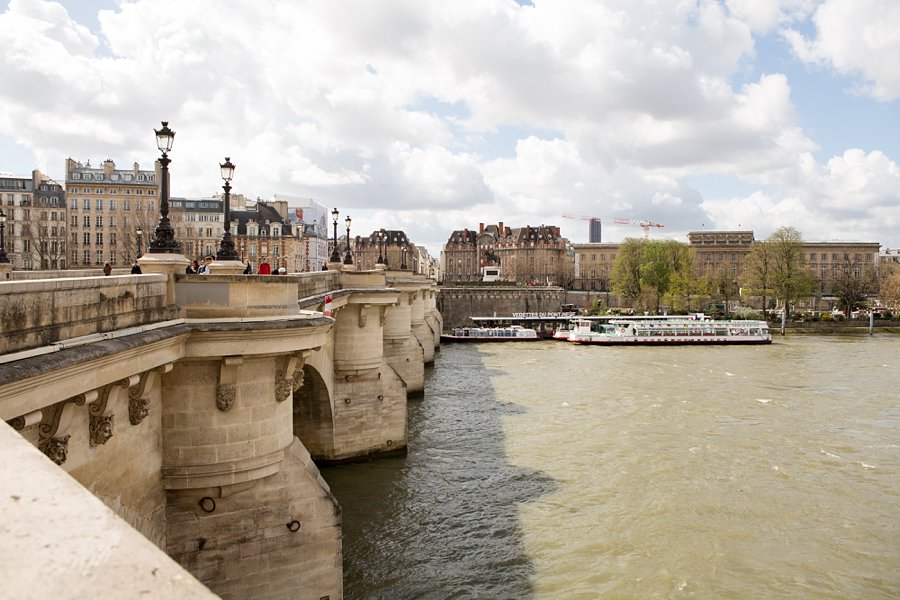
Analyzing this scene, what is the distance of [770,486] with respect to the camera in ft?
65.2

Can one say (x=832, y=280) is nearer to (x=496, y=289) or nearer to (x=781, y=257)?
(x=781, y=257)

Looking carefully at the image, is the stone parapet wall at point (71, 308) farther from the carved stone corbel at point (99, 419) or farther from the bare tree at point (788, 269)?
the bare tree at point (788, 269)

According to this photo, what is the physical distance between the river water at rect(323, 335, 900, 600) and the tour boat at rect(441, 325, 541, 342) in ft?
100

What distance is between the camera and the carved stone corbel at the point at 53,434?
21.5 ft

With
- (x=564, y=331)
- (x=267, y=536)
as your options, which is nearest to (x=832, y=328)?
(x=564, y=331)

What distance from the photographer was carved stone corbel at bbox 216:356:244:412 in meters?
9.37

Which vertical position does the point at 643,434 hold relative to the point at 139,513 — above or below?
below

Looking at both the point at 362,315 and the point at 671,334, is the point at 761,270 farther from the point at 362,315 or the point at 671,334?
the point at 362,315

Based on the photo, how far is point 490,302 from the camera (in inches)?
3346

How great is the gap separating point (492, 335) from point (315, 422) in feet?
156

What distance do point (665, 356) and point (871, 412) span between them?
895 inches

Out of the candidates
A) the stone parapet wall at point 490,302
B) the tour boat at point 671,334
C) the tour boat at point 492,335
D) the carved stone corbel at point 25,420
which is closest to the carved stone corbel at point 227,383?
the carved stone corbel at point 25,420

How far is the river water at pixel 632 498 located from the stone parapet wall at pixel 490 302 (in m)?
46.3

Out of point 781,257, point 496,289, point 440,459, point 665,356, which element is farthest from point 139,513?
point 781,257
